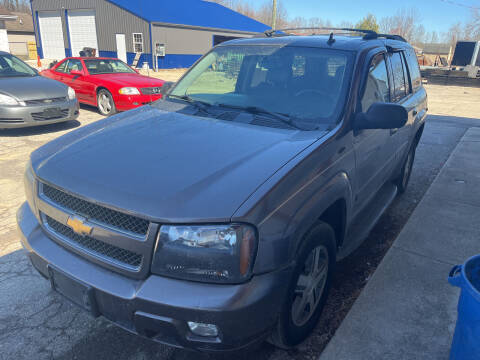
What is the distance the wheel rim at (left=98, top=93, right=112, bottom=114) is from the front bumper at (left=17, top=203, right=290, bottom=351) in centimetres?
827

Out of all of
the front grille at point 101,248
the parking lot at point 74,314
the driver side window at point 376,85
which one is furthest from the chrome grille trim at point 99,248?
the driver side window at point 376,85

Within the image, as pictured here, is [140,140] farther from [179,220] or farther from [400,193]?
[400,193]

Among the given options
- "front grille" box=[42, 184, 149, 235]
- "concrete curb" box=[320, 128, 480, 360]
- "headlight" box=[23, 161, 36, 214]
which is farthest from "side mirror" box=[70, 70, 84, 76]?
"concrete curb" box=[320, 128, 480, 360]

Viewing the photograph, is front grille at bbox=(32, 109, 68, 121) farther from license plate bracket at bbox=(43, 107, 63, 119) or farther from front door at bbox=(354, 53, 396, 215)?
front door at bbox=(354, 53, 396, 215)

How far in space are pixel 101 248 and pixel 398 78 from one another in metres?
3.41

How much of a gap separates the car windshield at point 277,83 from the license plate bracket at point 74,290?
1.71 metres

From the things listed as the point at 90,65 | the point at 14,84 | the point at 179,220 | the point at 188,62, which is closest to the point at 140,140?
the point at 179,220

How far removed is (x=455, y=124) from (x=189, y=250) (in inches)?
433

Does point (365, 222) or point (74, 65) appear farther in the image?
point (74, 65)

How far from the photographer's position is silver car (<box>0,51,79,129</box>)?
7027 millimetres

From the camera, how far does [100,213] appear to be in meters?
1.97

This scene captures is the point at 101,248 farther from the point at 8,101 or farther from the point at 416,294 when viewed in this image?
the point at 8,101

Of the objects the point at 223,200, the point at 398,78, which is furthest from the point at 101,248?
the point at 398,78

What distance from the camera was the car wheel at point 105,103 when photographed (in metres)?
9.37
